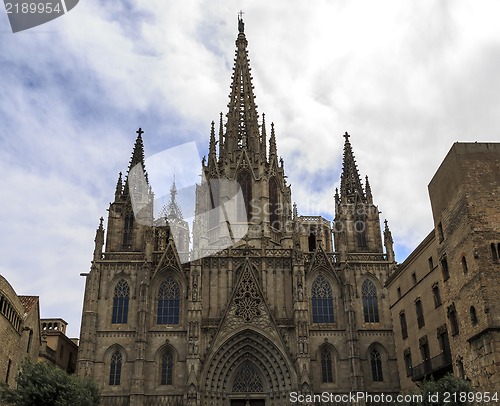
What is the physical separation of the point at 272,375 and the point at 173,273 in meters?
11.2

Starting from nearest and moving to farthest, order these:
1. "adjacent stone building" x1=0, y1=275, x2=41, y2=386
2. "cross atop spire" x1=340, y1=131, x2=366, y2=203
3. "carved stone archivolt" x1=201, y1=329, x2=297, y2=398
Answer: "adjacent stone building" x1=0, y1=275, x2=41, y2=386 < "carved stone archivolt" x1=201, y1=329, x2=297, y2=398 < "cross atop spire" x1=340, y1=131, x2=366, y2=203

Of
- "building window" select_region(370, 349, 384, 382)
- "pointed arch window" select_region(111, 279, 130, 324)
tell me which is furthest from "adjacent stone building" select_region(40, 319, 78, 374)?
"building window" select_region(370, 349, 384, 382)

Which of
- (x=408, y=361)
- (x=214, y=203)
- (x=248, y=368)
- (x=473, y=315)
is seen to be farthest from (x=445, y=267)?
(x=214, y=203)

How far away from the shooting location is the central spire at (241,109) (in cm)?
5241

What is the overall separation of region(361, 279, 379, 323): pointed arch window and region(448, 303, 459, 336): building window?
14214 mm

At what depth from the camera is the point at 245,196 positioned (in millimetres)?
48719

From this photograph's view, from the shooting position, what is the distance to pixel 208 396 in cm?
3781

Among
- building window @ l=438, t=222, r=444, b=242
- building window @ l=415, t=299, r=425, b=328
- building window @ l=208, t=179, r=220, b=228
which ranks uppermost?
building window @ l=208, t=179, r=220, b=228

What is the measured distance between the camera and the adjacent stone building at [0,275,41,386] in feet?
95.8

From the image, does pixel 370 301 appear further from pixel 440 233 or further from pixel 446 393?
pixel 446 393

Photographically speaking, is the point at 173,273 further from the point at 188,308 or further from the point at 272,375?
the point at 272,375

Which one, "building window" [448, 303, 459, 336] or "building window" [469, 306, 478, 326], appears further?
"building window" [448, 303, 459, 336]

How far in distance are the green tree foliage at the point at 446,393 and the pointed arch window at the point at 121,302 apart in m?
24.9

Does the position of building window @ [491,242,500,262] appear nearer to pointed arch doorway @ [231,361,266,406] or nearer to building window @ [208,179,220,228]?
pointed arch doorway @ [231,361,266,406]
